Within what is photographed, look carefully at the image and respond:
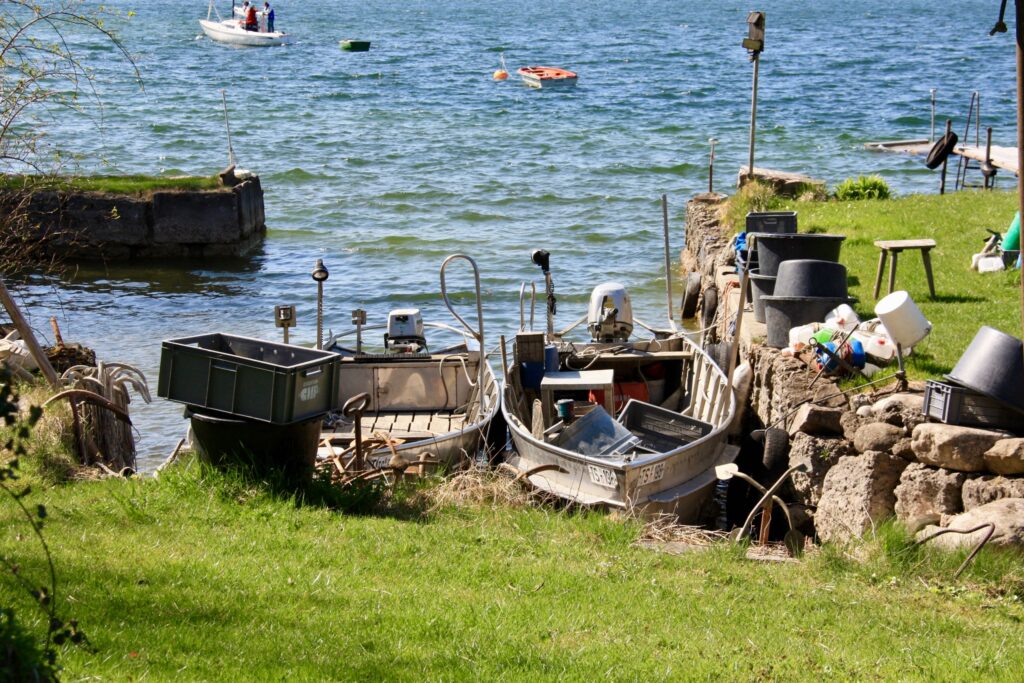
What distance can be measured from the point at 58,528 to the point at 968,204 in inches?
684

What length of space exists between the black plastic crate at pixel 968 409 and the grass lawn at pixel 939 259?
65.3 inches

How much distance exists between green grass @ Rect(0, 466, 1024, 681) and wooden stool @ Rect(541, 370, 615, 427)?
4.16m

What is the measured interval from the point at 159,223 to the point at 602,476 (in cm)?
1787

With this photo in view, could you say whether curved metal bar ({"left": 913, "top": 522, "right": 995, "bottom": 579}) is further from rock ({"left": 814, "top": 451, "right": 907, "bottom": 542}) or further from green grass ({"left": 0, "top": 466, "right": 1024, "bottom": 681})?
rock ({"left": 814, "top": 451, "right": 907, "bottom": 542})

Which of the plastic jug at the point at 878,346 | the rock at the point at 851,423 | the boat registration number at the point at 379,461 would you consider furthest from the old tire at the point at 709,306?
the boat registration number at the point at 379,461

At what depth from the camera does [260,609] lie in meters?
6.05

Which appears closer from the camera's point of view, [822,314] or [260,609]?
[260,609]

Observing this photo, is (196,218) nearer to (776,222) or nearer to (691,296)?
(691,296)

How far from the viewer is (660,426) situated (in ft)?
39.7

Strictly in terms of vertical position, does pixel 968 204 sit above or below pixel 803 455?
above

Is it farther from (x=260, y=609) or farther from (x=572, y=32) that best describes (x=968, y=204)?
(x=572, y=32)

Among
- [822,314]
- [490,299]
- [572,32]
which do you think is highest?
[572,32]

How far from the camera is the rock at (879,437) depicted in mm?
9258

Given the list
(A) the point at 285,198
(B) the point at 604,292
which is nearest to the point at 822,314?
(B) the point at 604,292
